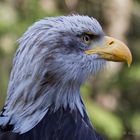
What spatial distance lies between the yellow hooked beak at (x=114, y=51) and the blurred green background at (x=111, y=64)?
0.60 m

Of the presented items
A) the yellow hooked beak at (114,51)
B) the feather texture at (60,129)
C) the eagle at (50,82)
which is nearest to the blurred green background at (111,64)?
the yellow hooked beak at (114,51)

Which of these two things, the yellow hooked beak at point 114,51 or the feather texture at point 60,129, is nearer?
the feather texture at point 60,129

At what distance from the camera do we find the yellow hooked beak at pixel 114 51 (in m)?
5.31

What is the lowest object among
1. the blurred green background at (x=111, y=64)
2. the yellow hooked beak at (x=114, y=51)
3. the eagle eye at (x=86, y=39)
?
the blurred green background at (x=111, y=64)

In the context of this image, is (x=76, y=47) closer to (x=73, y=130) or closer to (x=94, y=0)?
(x=73, y=130)

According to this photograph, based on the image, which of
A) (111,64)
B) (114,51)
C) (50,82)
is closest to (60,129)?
(50,82)

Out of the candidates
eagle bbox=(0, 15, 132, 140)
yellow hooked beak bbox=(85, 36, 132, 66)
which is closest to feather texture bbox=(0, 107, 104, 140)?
eagle bbox=(0, 15, 132, 140)

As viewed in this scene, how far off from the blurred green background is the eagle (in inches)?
30.0

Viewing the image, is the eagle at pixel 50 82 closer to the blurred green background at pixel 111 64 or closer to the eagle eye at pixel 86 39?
the eagle eye at pixel 86 39

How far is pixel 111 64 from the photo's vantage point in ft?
32.2

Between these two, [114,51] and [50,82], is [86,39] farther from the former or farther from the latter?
[50,82]

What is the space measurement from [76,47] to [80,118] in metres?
0.51

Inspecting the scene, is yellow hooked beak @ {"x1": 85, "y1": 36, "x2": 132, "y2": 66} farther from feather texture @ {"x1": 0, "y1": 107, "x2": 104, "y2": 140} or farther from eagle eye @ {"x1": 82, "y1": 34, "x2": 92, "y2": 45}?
feather texture @ {"x1": 0, "y1": 107, "x2": 104, "y2": 140}

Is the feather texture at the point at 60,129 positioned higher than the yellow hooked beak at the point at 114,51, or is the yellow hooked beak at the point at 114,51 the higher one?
the yellow hooked beak at the point at 114,51
